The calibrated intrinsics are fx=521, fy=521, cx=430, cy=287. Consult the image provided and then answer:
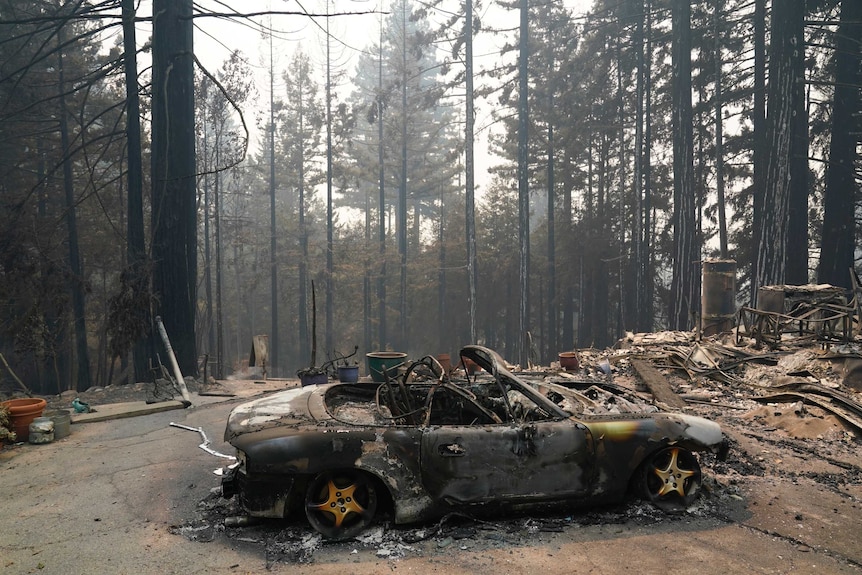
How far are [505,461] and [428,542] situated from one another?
0.79m

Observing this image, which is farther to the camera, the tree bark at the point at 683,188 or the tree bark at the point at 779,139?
the tree bark at the point at 683,188

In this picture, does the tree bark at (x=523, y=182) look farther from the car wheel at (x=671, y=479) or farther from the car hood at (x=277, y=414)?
the car hood at (x=277, y=414)

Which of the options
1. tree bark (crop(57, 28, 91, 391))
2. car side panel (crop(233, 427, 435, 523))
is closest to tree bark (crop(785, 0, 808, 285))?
car side panel (crop(233, 427, 435, 523))

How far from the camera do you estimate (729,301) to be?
1341 centimetres

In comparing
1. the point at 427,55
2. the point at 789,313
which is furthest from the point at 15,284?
the point at 427,55

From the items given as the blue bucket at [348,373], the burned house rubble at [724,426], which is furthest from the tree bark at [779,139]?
the blue bucket at [348,373]

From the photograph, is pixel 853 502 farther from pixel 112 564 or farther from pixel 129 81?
pixel 129 81

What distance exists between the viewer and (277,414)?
14.0 feet

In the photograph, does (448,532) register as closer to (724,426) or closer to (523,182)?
(724,426)

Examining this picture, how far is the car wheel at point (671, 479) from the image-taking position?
13.7ft

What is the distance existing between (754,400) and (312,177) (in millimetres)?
33778

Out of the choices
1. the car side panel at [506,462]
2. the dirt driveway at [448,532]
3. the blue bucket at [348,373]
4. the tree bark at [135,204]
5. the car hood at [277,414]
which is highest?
the tree bark at [135,204]

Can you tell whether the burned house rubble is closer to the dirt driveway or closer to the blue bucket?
the dirt driveway

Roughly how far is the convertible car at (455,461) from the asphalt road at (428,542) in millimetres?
255
